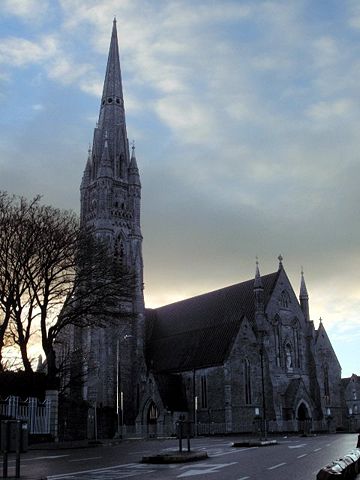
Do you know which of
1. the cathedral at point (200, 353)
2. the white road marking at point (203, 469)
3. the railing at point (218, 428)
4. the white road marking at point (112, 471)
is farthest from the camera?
the cathedral at point (200, 353)

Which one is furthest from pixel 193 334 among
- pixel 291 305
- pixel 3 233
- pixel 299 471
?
pixel 299 471

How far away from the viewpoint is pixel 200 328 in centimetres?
6481

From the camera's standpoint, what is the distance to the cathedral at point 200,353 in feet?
186

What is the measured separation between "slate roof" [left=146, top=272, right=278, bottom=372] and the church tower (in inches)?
131

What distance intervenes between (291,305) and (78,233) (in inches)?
Result: 1379

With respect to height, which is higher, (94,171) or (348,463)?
(94,171)

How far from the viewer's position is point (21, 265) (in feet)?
109

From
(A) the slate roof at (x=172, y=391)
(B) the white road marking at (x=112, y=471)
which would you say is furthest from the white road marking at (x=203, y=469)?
(A) the slate roof at (x=172, y=391)

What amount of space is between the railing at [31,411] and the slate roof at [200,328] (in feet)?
90.9

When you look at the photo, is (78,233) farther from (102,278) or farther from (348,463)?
(348,463)

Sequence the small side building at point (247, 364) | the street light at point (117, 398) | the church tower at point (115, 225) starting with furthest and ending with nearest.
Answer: the church tower at point (115, 225) → the small side building at point (247, 364) → the street light at point (117, 398)

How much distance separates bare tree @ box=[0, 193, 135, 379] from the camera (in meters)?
33.5

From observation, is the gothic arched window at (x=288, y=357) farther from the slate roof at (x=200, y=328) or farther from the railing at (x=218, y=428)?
the railing at (x=218, y=428)

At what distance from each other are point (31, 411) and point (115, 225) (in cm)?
4272
